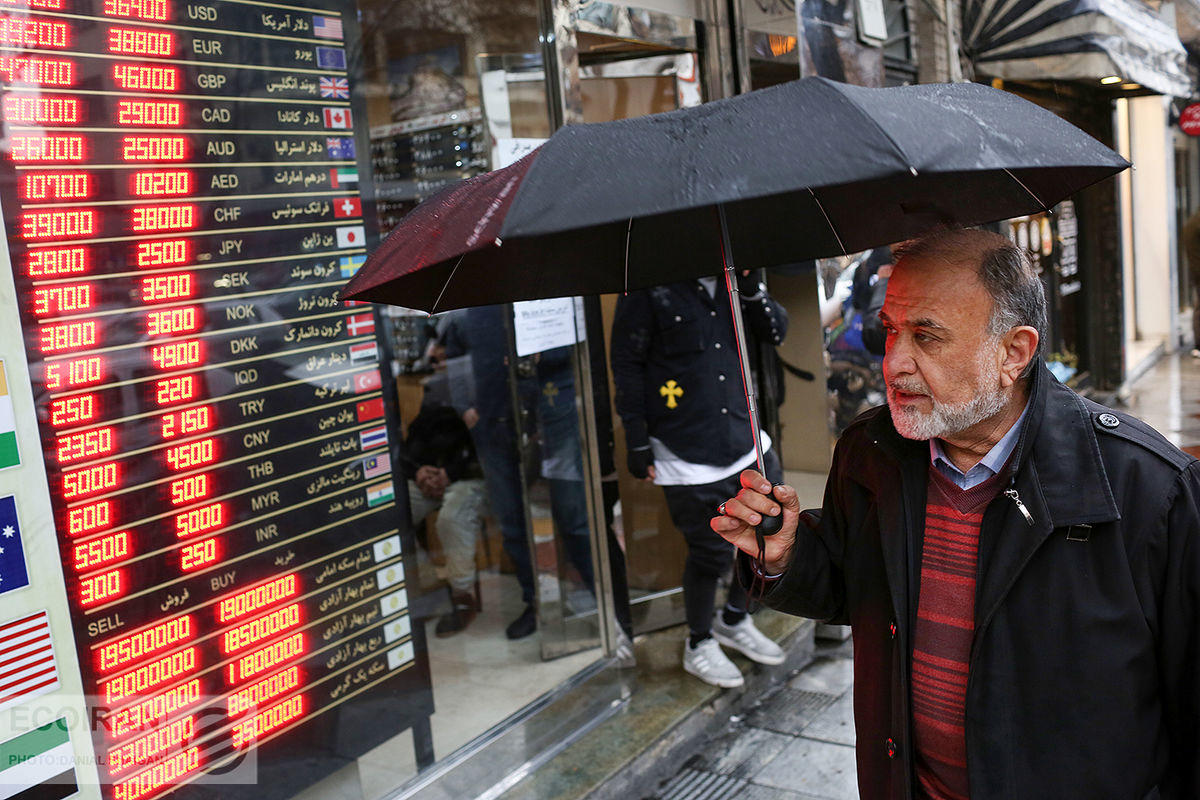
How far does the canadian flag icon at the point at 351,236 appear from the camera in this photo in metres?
3.39

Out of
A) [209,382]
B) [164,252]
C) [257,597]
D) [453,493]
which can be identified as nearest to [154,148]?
[164,252]

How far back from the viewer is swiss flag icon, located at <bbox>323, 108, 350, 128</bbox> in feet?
11.1

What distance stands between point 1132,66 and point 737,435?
5708mm

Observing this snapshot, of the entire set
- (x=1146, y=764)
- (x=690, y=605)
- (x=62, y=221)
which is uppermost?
(x=62, y=221)

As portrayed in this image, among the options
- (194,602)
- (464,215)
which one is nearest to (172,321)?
(194,602)

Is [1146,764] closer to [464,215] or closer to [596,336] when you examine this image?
[464,215]

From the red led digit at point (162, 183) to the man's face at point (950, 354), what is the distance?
6.44ft

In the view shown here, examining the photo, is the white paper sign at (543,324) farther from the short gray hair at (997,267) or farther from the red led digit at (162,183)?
the short gray hair at (997,267)

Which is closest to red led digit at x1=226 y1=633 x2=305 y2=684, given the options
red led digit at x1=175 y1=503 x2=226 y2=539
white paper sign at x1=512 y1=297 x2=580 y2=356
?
red led digit at x1=175 y1=503 x2=226 y2=539

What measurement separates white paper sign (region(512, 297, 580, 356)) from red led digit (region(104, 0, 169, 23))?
1.72 metres

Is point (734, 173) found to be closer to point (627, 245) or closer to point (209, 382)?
point (627, 245)

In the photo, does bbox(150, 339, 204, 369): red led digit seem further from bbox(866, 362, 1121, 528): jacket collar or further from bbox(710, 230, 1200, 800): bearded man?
bbox(866, 362, 1121, 528): jacket collar

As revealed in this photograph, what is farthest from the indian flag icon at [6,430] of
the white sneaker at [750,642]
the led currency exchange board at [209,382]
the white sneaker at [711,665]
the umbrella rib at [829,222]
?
the white sneaker at [750,642]

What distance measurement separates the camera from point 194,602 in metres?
2.95
